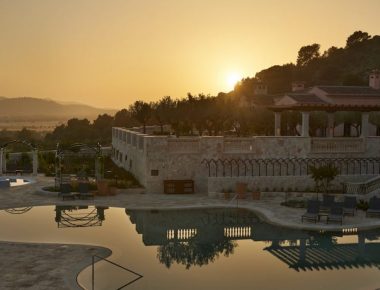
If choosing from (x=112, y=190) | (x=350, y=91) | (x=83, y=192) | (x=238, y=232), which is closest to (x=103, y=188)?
(x=112, y=190)

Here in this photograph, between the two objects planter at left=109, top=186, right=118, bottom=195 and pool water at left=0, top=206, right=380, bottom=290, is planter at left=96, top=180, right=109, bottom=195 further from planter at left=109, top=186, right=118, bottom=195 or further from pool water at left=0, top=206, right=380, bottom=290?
pool water at left=0, top=206, right=380, bottom=290

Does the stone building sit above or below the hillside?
below

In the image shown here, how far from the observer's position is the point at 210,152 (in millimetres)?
33281

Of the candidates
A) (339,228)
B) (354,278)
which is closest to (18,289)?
(354,278)

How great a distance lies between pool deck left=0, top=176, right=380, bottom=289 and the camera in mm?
15373

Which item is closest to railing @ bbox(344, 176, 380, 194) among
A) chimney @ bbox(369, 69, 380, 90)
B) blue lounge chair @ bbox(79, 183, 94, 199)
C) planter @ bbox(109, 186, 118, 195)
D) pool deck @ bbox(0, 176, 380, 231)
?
pool deck @ bbox(0, 176, 380, 231)

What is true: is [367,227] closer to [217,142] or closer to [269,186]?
[269,186]

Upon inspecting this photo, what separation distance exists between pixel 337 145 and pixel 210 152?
9355 mm

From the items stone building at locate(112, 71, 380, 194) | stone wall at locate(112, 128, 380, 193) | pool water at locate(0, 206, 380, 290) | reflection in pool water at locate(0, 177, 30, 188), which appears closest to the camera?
pool water at locate(0, 206, 380, 290)

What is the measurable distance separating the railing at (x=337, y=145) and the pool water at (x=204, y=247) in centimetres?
1038

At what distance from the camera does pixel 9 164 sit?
43.0 m

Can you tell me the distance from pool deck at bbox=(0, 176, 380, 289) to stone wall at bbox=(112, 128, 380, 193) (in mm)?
1877

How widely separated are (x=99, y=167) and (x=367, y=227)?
1952 cm

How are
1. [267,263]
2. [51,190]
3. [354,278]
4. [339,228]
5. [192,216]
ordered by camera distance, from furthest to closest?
1. [51,190]
2. [192,216]
3. [339,228]
4. [267,263]
5. [354,278]
